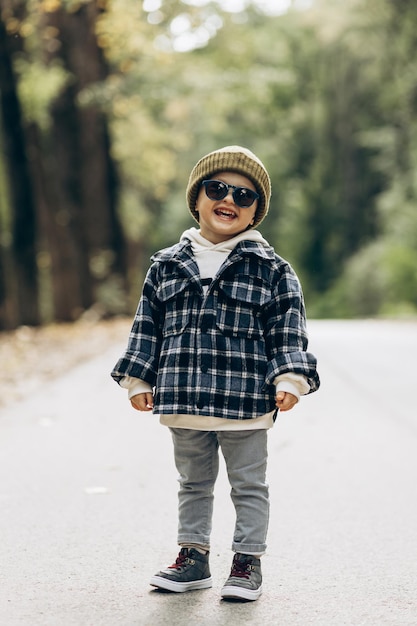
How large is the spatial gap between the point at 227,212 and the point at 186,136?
29083 millimetres

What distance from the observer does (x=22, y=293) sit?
747 inches

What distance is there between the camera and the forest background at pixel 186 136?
58.5ft

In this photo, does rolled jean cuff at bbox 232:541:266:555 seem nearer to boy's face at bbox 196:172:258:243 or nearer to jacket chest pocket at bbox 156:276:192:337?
jacket chest pocket at bbox 156:276:192:337

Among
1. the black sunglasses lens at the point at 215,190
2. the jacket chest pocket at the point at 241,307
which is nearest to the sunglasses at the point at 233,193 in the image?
the black sunglasses lens at the point at 215,190

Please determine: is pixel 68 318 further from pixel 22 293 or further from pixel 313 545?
pixel 313 545

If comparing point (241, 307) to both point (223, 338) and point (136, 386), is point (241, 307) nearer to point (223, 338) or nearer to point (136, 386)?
point (223, 338)

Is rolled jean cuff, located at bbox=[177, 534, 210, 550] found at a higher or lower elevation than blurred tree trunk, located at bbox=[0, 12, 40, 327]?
lower

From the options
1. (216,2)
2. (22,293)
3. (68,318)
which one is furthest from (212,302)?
(216,2)

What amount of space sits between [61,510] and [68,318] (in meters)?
16.6

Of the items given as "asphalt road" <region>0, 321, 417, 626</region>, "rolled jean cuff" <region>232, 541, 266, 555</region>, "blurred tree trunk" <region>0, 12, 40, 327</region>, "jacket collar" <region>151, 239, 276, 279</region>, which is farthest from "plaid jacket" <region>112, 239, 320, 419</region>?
"blurred tree trunk" <region>0, 12, 40, 327</region>

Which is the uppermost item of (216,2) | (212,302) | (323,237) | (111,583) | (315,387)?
(216,2)

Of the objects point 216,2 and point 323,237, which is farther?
point 323,237

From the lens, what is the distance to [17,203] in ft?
58.6

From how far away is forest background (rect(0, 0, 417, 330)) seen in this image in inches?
702
